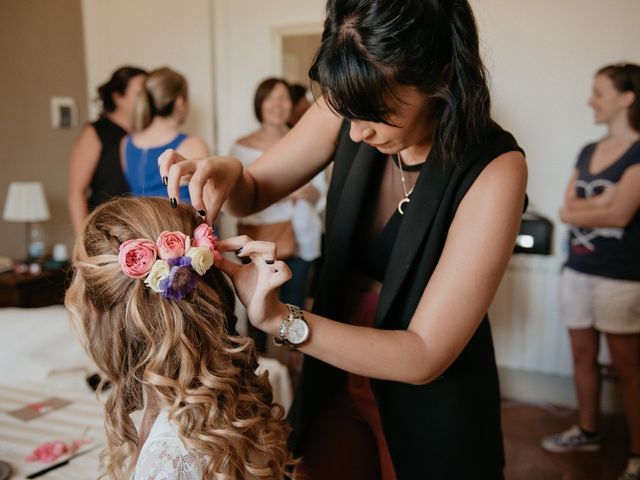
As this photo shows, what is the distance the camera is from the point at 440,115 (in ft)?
3.06

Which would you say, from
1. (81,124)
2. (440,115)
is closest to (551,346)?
(440,115)

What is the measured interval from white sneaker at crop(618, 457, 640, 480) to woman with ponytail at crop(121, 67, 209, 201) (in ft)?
6.75

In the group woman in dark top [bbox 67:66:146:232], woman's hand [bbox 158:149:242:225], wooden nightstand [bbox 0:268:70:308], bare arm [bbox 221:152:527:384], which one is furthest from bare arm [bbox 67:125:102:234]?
bare arm [bbox 221:152:527:384]

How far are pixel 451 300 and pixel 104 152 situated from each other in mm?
2016

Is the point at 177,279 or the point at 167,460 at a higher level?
the point at 177,279

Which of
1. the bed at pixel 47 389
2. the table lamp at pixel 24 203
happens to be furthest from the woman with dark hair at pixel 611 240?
the table lamp at pixel 24 203

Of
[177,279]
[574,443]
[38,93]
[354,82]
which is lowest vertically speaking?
[574,443]

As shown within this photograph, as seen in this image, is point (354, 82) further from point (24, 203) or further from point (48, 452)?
point (24, 203)

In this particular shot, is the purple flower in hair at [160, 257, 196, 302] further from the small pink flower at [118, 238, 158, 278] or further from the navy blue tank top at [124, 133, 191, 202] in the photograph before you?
the navy blue tank top at [124, 133, 191, 202]

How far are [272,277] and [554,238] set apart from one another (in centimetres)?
242

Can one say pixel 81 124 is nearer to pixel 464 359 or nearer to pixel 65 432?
pixel 65 432

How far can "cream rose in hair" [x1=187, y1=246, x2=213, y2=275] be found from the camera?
0.80 m

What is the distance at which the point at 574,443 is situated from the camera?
2.51 meters

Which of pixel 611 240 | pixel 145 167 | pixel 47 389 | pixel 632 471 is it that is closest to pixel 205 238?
pixel 47 389
